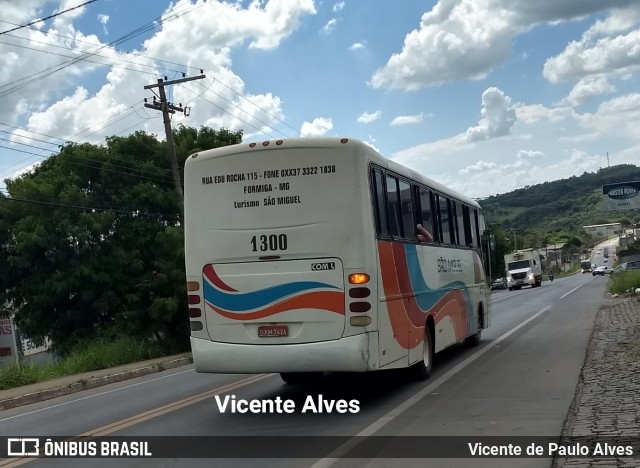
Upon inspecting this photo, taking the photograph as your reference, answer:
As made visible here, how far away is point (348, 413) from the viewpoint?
9.13 m

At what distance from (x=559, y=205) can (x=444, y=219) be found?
111 meters

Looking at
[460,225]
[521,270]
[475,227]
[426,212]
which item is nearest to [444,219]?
[426,212]

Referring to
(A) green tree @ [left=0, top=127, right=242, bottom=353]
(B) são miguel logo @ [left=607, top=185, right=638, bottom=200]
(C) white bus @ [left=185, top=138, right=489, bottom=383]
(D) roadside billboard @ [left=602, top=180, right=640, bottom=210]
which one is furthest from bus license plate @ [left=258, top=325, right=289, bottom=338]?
(B) são miguel logo @ [left=607, top=185, right=638, bottom=200]

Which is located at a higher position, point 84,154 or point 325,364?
point 84,154

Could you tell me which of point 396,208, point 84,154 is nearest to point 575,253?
point 84,154

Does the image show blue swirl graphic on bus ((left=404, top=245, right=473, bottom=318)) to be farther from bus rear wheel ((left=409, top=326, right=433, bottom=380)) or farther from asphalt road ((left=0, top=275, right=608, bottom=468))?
asphalt road ((left=0, top=275, right=608, bottom=468))

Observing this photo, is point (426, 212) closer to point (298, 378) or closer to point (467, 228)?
point (298, 378)

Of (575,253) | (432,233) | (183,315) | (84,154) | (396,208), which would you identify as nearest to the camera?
(396,208)

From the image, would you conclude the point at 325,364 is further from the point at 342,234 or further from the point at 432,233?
the point at 432,233

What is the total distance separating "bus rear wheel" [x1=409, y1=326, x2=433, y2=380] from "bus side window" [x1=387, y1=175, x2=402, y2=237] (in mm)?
2074

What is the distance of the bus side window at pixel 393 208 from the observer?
32.8 ft

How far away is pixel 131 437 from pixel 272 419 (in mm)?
1747

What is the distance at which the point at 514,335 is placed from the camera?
60.6 ft

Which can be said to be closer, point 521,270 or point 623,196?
point 623,196
